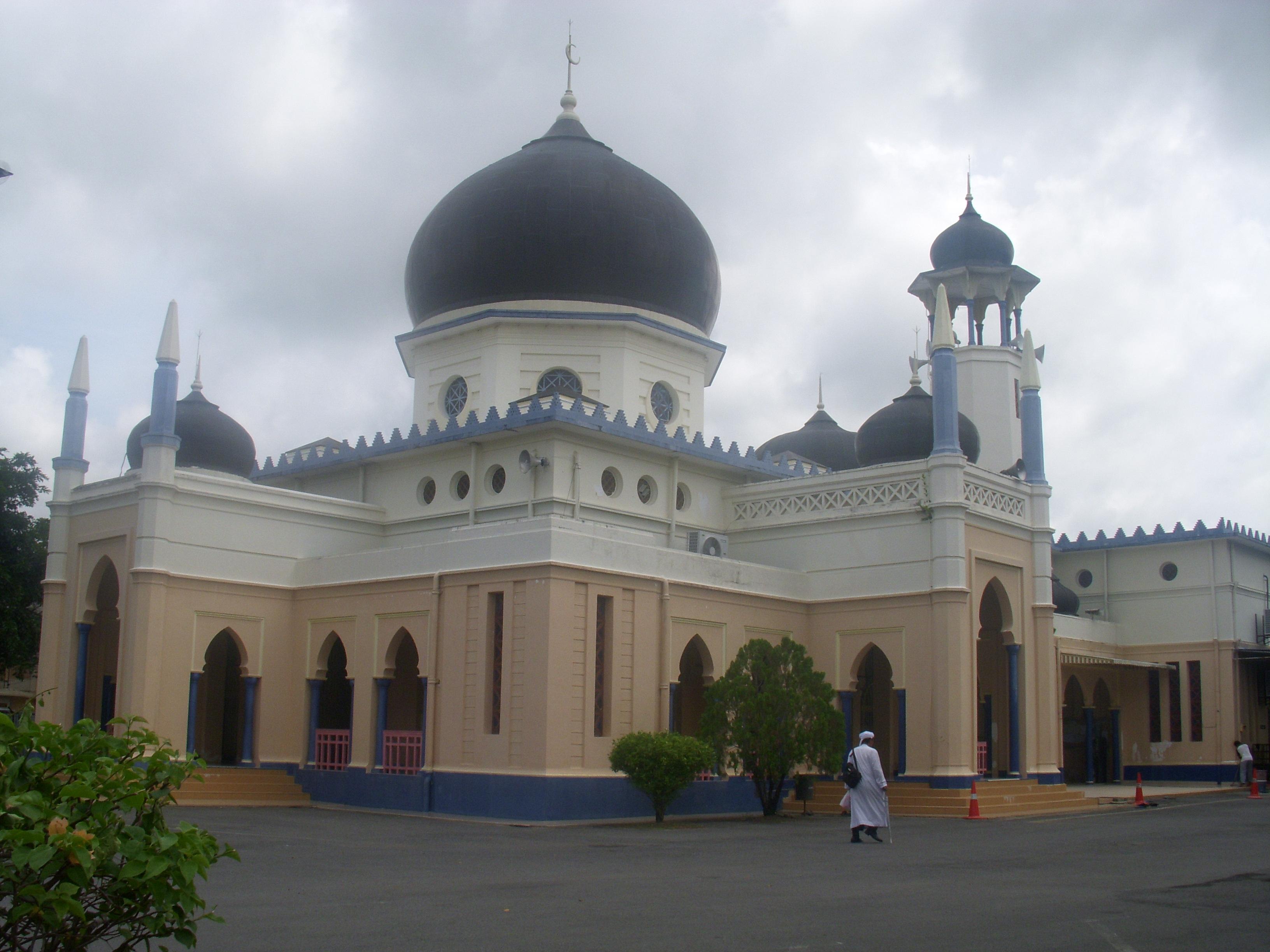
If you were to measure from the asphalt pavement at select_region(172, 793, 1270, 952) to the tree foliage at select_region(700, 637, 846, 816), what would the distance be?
219 cm

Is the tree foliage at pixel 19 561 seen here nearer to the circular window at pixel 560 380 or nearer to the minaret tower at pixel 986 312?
the circular window at pixel 560 380

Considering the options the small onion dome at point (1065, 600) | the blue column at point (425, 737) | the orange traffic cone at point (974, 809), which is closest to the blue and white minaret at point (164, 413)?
the blue column at point (425, 737)

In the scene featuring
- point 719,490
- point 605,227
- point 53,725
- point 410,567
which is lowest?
point 53,725

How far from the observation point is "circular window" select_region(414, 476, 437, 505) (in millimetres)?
24547

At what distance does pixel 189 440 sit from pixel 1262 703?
26.4 meters

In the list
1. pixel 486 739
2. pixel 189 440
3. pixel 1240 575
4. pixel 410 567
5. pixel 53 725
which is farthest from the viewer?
pixel 1240 575

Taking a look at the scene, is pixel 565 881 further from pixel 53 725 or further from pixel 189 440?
pixel 189 440

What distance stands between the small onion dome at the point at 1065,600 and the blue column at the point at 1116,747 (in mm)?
2632

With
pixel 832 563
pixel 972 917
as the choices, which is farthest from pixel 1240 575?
pixel 972 917

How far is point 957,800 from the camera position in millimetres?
20953

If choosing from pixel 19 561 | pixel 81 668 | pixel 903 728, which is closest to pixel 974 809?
pixel 903 728

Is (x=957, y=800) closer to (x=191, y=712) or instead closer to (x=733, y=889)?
(x=733, y=889)

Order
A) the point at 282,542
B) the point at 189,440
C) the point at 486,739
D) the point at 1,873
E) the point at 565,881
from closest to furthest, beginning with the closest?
the point at 1,873
the point at 565,881
the point at 486,739
the point at 282,542
the point at 189,440

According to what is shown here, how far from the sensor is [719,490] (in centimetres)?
2556
